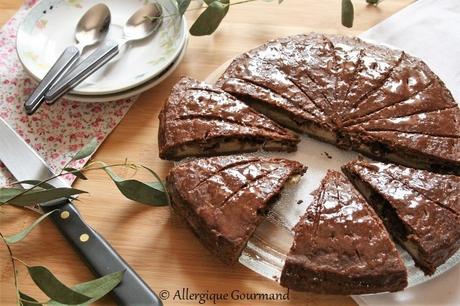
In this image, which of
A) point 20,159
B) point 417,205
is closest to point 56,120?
point 20,159

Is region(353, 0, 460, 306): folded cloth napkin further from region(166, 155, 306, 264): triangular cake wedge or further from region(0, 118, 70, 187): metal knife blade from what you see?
region(0, 118, 70, 187): metal knife blade

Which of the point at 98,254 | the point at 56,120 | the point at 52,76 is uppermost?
the point at 52,76

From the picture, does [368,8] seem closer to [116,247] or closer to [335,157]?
[335,157]

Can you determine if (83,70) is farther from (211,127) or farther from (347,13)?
(347,13)

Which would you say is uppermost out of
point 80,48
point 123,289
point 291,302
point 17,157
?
point 80,48

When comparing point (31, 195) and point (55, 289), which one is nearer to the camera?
point (55, 289)

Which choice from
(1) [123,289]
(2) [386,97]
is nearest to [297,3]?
(2) [386,97]

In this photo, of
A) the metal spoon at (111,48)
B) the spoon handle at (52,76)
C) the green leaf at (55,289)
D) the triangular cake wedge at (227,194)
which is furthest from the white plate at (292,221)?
the spoon handle at (52,76)
